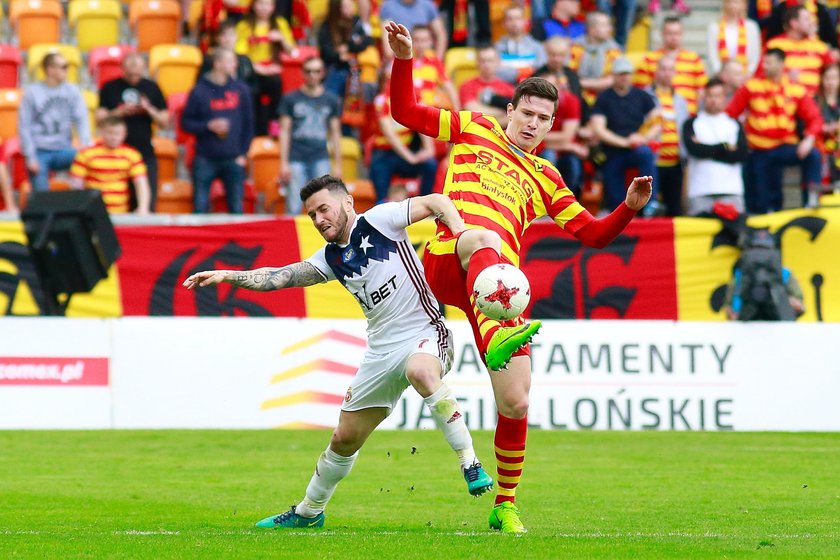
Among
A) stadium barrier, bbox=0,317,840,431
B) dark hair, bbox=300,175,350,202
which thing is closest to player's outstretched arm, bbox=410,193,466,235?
dark hair, bbox=300,175,350,202

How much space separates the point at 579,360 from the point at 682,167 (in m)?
4.30

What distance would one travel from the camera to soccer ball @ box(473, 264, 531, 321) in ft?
25.9

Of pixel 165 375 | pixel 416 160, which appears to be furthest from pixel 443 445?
pixel 416 160

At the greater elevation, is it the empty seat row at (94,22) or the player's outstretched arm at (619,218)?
the player's outstretched arm at (619,218)

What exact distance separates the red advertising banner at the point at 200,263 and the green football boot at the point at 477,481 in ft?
27.9

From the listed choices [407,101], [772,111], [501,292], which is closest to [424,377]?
[501,292]

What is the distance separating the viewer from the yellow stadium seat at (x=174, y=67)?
65.9 feet

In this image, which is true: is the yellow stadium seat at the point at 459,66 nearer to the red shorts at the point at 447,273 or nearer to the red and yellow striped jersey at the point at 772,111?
the red and yellow striped jersey at the point at 772,111

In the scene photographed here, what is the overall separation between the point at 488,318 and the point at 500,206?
86 cm

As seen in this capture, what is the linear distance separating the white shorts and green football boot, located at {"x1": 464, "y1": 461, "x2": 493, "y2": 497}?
0.75 metres

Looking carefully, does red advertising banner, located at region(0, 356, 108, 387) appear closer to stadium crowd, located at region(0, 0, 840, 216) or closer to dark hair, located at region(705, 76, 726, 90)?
stadium crowd, located at region(0, 0, 840, 216)

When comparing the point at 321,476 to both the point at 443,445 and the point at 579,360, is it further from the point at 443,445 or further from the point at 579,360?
the point at 579,360

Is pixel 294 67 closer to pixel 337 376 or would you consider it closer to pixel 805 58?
pixel 337 376

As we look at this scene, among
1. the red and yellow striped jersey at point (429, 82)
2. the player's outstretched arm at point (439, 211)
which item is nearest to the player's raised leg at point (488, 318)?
the player's outstretched arm at point (439, 211)
